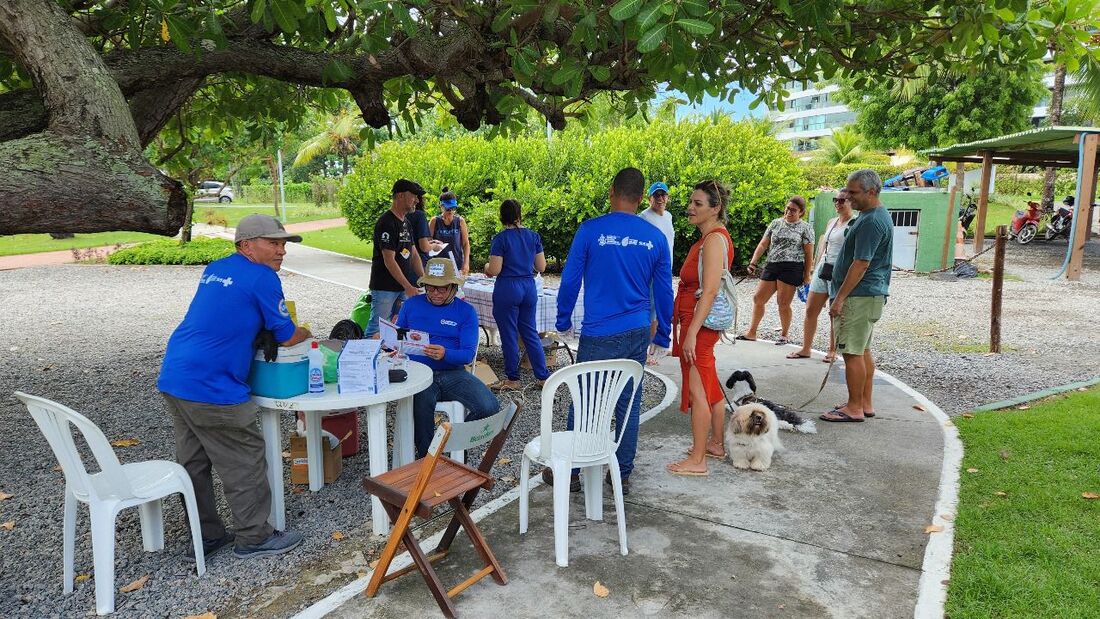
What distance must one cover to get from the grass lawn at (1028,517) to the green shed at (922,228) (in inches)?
447

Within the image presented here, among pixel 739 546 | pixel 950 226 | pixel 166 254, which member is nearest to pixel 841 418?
pixel 739 546

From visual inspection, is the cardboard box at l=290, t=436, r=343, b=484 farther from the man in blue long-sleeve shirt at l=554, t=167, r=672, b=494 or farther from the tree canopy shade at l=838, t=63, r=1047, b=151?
the tree canopy shade at l=838, t=63, r=1047, b=151

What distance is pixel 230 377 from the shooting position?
364 centimetres

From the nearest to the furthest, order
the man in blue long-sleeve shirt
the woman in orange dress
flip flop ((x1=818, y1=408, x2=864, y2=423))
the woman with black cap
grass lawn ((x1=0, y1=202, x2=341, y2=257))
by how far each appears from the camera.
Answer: the man in blue long-sleeve shirt → the woman in orange dress → flip flop ((x1=818, y1=408, x2=864, y2=423)) → the woman with black cap → grass lawn ((x1=0, y1=202, x2=341, y2=257))

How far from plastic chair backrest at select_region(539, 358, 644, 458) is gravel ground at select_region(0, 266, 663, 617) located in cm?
107

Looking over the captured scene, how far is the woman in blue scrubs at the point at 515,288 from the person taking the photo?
22.8 ft

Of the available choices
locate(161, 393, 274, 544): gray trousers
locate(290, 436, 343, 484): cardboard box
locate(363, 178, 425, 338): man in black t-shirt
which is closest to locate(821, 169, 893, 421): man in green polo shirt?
locate(363, 178, 425, 338): man in black t-shirt

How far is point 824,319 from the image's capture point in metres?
11.2

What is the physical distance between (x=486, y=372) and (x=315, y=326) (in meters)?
4.87

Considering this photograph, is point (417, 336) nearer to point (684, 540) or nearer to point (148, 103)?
point (684, 540)

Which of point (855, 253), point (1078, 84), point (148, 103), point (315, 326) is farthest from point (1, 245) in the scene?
point (1078, 84)

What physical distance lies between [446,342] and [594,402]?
1.35 meters

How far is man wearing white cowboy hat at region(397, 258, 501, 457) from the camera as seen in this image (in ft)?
15.8

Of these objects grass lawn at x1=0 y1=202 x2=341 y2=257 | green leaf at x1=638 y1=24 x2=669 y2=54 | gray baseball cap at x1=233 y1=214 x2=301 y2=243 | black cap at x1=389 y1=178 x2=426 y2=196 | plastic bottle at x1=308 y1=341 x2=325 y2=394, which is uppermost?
green leaf at x1=638 y1=24 x2=669 y2=54
